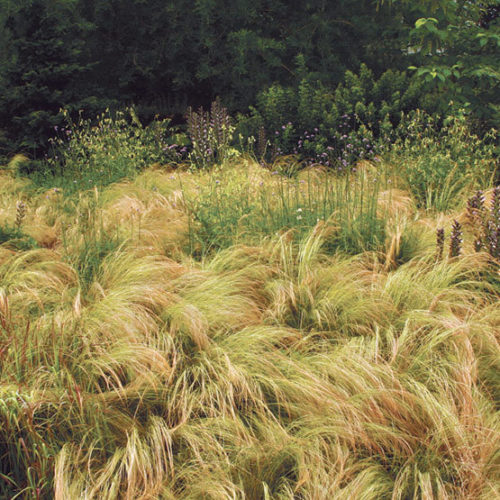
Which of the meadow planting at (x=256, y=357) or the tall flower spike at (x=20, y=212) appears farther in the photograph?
the tall flower spike at (x=20, y=212)

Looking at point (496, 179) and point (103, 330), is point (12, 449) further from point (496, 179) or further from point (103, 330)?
point (496, 179)

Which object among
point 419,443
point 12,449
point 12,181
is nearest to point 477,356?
point 419,443

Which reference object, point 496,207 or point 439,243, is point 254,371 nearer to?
point 439,243

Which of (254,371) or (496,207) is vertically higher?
(496,207)

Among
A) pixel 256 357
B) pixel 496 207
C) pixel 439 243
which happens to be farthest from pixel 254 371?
pixel 496 207

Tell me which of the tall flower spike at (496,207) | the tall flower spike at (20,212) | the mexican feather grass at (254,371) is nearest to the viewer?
the mexican feather grass at (254,371)

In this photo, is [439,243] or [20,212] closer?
[439,243]

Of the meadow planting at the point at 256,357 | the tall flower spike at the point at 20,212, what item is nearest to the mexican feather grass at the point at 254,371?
the meadow planting at the point at 256,357

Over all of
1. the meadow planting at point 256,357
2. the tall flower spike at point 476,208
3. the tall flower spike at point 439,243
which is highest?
the tall flower spike at point 476,208

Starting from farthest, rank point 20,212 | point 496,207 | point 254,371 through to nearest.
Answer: point 20,212 < point 496,207 < point 254,371

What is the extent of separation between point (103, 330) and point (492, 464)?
1808 millimetres

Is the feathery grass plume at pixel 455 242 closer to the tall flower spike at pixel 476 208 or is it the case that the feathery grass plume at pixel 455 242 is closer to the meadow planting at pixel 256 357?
the meadow planting at pixel 256 357

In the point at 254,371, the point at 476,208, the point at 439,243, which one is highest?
the point at 476,208

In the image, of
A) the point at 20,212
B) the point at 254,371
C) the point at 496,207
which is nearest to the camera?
the point at 254,371
